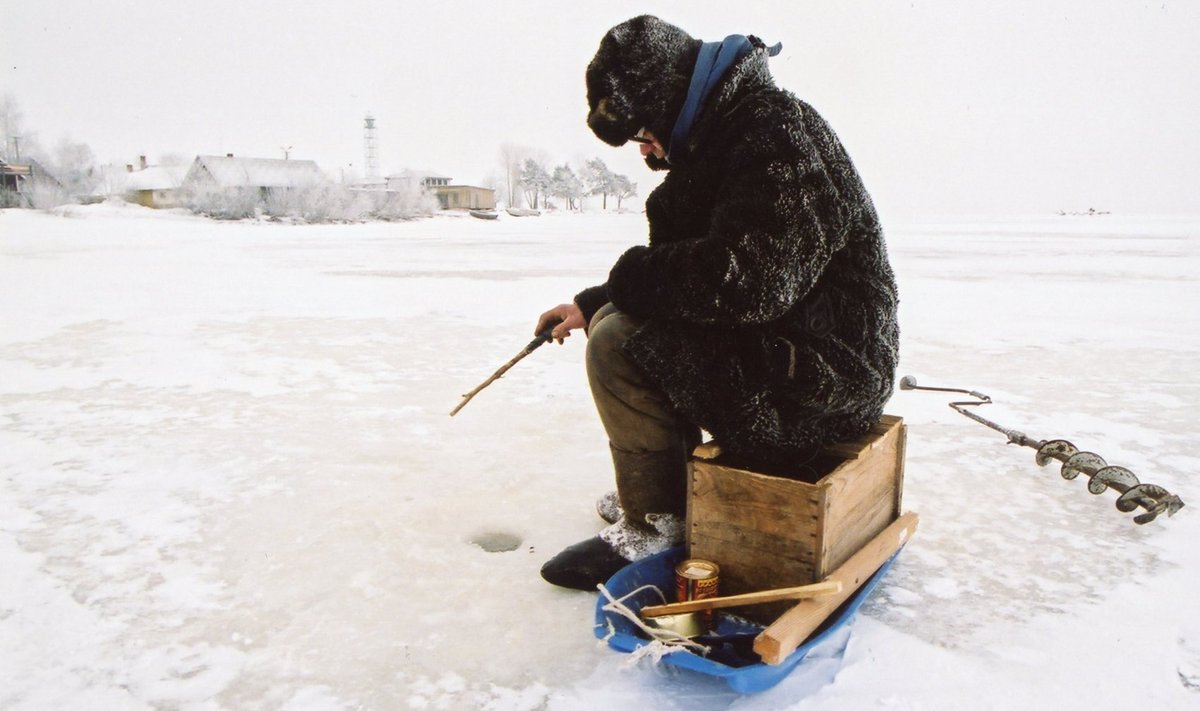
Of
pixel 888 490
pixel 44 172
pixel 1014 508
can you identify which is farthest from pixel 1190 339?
pixel 44 172

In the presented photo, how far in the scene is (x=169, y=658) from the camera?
5.84 feet

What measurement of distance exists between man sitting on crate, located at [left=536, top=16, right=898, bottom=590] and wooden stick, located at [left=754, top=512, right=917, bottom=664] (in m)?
0.28

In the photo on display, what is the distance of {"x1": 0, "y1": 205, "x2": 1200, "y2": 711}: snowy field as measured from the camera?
1.70 meters

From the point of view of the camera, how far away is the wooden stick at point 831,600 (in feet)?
4.89

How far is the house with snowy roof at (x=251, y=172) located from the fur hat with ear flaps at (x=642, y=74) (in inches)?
2184

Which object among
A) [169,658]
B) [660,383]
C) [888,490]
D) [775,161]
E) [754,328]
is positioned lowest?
[169,658]

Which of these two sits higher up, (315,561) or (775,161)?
(775,161)

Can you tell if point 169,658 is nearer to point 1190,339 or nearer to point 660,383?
point 660,383

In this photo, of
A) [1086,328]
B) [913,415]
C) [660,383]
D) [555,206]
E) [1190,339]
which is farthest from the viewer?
[555,206]

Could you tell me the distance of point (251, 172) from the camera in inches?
2270

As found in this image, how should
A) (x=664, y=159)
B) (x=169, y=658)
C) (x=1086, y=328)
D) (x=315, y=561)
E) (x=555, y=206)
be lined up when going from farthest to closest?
(x=555, y=206), (x=1086, y=328), (x=315, y=561), (x=664, y=159), (x=169, y=658)

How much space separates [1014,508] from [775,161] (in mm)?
1690

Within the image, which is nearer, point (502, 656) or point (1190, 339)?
point (502, 656)

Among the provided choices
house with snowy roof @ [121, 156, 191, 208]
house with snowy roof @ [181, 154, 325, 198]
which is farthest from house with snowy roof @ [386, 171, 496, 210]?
house with snowy roof @ [121, 156, 191, 208]
